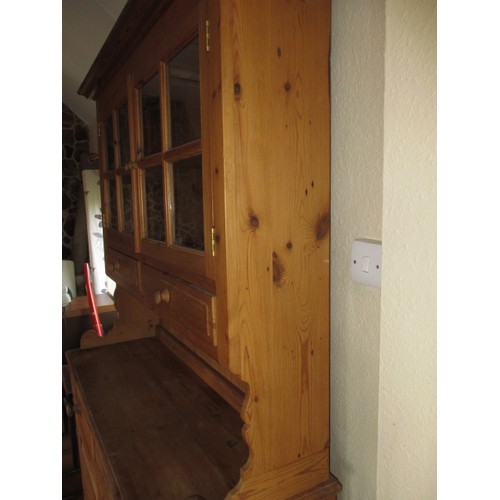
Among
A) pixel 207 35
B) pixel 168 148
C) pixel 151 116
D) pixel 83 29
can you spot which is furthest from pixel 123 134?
pixel 83 29

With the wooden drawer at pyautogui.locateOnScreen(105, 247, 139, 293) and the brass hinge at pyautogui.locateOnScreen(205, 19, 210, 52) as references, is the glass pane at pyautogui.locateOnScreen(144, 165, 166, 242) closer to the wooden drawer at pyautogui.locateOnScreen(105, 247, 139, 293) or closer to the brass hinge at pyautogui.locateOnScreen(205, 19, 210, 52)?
the wooden drawer at pyautogui.locateOnScreen(105, 247, 139, 293)

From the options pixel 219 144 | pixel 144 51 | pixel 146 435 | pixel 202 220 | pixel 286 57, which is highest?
pixel 144 51

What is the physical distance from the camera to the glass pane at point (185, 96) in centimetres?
85

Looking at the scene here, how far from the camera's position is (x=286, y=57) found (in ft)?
2.56

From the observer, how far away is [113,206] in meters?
1.61

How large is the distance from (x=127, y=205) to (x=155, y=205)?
0.30 meters

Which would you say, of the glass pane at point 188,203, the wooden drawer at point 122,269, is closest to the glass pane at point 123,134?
the wooden drawer at point 122,269

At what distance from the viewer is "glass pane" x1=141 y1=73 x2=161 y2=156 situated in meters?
1.06

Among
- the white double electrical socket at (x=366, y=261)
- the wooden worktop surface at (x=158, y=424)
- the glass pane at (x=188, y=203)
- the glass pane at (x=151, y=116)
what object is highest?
the glass pane at (x=151, y=116)

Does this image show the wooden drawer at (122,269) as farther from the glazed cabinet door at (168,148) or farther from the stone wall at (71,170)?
the stone wall at (71,170)

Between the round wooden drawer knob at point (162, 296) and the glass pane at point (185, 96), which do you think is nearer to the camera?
the glass pane at point (185, 96)
